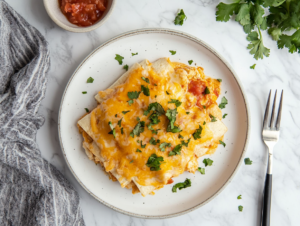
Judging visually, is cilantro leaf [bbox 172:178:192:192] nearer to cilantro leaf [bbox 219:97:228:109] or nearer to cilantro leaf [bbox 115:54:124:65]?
cilantro leaf [bbox 219:97:228:109]

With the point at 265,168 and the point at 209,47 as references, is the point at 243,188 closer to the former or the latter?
the point at 265,168

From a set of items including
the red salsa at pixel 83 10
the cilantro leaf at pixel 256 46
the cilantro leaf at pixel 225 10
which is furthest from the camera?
the cilantro leaf at pixel 256 46

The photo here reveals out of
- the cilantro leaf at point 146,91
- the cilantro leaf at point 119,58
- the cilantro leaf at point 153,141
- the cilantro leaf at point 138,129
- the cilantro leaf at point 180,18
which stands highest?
the cilantro leaf at point 180,18

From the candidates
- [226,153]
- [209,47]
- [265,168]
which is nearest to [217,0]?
[209,47]

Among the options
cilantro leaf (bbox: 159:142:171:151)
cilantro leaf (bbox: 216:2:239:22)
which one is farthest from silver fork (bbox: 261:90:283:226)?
cilantro leaf (bbox: 159:142:171:151)

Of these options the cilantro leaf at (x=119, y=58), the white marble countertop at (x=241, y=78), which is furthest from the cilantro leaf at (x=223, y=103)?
the cilantro leaf at (x=119, y=58)

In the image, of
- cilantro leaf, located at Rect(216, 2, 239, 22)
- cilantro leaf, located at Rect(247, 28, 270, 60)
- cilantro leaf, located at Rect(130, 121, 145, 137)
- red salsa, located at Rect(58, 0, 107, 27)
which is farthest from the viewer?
cilantro leaf, located at Rect(247, 28, 270, 60)

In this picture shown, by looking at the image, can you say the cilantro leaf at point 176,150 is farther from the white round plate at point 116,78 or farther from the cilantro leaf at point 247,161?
the cilantro leaf at point 247,161
